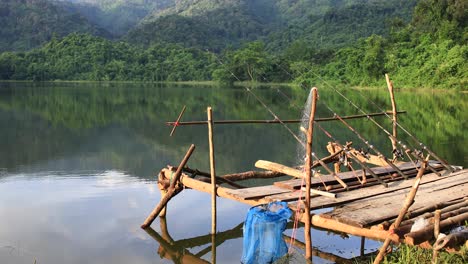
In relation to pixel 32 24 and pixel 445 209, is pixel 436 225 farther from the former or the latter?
pixel 32 24

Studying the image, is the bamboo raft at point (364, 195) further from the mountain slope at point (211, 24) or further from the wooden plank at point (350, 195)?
the mountain slope at point (211, 24)

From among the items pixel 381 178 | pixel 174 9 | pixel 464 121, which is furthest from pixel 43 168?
pixel 174 9

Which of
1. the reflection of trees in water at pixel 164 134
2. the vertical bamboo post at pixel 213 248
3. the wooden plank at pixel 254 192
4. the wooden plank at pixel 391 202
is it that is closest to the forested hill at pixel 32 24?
the reflection of trees in water at pixel 164 134

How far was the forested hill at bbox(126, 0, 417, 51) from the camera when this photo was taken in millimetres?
93562

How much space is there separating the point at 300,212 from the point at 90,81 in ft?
255

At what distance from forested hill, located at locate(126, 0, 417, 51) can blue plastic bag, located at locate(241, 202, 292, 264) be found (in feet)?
198

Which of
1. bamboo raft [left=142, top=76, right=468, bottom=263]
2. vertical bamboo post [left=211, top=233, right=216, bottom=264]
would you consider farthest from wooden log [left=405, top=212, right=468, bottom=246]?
vertical bamboo post [left=211, top=233, right=216, bottom=264]

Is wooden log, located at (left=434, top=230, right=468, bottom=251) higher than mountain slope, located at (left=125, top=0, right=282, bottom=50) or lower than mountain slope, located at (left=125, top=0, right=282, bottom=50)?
lower

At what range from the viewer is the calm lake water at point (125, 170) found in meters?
8.55

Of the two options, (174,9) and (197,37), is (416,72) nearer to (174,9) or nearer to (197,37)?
(197,37)

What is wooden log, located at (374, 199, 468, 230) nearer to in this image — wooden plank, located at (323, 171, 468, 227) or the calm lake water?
wooden plank, located at (323, 171, 468, 227)

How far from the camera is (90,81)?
8088 centimetres

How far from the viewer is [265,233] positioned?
671 centimetres

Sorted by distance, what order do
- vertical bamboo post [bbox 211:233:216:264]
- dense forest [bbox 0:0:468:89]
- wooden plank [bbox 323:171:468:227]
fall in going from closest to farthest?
wooden plank [bbox 323:171:468:227]
vertical bamboo post [bbox 211:233:216:264]
dense forest [bbox 0:0:468:89]
